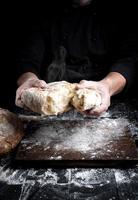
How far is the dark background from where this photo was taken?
2.60 metres

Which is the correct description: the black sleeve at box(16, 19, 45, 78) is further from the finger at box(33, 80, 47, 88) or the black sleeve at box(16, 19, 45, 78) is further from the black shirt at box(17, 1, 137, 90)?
the finger at box(33, 80, 47, 88)

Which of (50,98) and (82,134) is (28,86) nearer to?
(50,98)

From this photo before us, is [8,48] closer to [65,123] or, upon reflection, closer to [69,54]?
[69,54]

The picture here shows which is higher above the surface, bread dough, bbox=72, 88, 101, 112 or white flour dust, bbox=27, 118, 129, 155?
bread dough, bbox=72, 88, 101, 112

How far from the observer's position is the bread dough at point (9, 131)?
180 centimetres

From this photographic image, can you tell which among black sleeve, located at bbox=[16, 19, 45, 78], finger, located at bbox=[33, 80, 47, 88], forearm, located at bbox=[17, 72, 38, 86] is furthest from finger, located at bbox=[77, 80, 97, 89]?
black sleeve, located at bbox=[16, 19, 45, 78]

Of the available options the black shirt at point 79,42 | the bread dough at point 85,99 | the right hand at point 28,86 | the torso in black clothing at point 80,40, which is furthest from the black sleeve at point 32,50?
the bread dough at point 85,99

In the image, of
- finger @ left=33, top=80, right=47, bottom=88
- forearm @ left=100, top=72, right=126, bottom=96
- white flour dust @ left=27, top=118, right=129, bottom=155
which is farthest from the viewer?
forearm @ left=100, top=72, right=126, bottom=96

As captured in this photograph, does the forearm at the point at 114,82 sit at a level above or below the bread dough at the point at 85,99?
below

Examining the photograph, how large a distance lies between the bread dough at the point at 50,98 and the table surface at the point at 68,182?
0.31 m

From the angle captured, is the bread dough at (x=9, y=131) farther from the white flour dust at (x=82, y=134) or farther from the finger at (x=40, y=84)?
the finger at (x=40, y=84)

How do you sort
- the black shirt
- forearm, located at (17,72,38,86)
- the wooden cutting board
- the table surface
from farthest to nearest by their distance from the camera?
1. the black shirt
2. forearm, located at (17,72,38,86)
3. the wooden cutting board
4. the table surface

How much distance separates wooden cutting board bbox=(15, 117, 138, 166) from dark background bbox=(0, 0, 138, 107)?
73 centimetres

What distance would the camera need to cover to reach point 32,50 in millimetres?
2621
